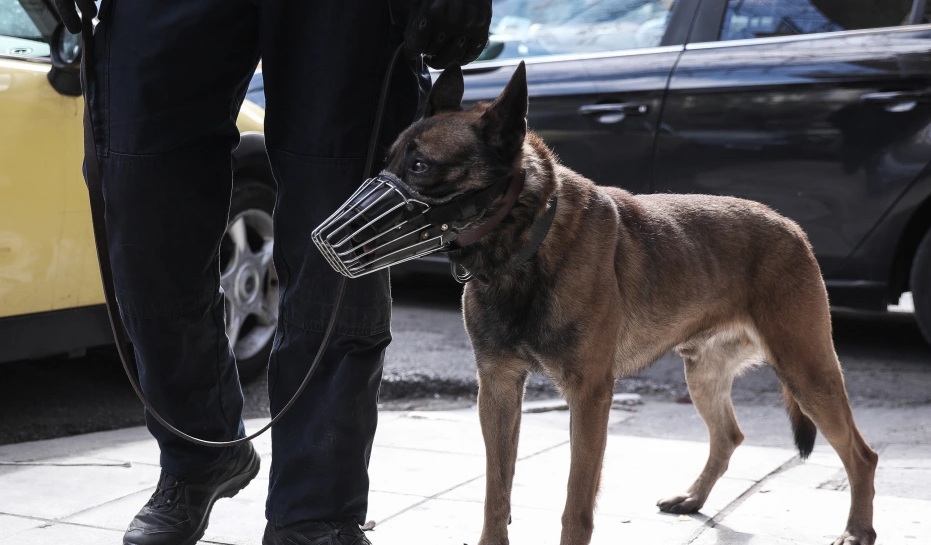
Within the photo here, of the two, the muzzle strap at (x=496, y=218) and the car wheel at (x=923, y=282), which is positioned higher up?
the muzzle strap at (x=496, y=218)

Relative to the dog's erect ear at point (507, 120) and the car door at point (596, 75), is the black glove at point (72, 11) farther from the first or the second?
the car door at point (596, 75)

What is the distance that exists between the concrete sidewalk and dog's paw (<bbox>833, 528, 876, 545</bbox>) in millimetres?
98

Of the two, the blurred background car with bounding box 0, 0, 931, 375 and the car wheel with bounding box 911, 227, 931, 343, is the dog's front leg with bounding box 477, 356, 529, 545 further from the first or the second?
the car wheel with bounding box 911, 227, 931, 343

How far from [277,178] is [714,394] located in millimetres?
1601

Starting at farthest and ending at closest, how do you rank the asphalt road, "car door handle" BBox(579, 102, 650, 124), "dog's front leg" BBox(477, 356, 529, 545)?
"car door handle" BBox(579, 102, 650, 124)
the asphalt road
"dog's front leg" BBox(477, 356, 529, 545)

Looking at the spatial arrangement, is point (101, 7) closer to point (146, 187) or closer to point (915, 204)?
point (146, 187)

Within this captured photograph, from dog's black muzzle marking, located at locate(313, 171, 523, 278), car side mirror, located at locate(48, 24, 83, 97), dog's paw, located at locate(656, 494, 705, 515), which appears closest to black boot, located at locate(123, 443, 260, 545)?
dog's black muzzle marking, located at locate(313, 171, 523, 278)

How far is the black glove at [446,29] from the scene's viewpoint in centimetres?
242

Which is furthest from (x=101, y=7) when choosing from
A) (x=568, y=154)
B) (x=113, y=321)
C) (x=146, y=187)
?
(x=568, y=154)

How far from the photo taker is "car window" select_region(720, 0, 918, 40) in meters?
5.23

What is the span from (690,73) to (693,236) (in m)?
2.41

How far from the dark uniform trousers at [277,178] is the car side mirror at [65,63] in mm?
1622

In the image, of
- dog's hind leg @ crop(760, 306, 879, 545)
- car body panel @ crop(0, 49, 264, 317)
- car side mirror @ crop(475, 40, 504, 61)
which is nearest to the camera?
dog's hind leg @ crop(760, 306, 879, 545)

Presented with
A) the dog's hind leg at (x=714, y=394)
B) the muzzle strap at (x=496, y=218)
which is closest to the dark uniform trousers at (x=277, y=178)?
the muzzle strap at (x=496, y=218)
